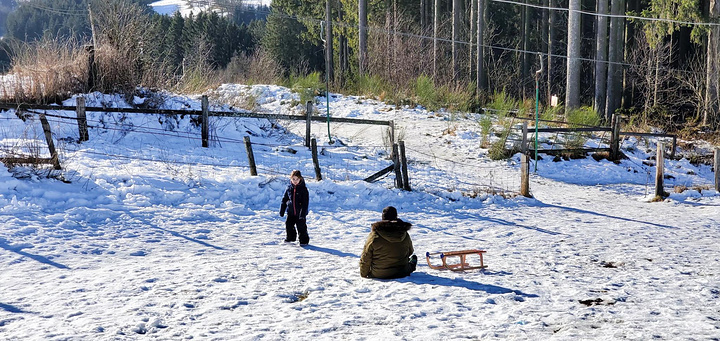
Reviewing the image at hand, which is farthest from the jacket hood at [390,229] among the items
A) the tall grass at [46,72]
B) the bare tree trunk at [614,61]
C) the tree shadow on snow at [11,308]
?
the bare tree trunk at [614,61]

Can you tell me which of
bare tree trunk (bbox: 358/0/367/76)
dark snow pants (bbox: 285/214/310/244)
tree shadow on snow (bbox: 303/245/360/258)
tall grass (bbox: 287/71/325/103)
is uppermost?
bare tree trunk (bbox: 358/0/367/76)

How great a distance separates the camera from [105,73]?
2036 centimetres

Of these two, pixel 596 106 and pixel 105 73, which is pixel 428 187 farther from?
pixel 596 106

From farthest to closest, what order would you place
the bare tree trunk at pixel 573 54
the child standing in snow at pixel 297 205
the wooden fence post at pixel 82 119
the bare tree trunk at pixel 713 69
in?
the bare tree trunk at pixel 713 69 → the bare tree trunk at pixel 573 54 → the wooden fence post at pixel 82 119 → the child standing in snow at pixel 297 205

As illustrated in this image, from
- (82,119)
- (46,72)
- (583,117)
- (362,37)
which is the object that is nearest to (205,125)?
(82,119)

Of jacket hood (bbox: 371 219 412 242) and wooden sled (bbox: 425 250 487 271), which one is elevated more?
jacket hood (bbox: 371 219 412 242)

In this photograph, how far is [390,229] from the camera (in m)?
8.43

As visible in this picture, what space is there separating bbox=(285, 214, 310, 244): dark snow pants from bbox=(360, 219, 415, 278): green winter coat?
2178 mm

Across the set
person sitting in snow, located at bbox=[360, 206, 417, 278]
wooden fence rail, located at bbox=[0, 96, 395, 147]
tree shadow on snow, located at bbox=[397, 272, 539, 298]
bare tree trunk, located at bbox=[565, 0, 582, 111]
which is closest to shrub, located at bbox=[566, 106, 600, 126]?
bare tree trunk, located at bbox=[565, 0, 582, 111]

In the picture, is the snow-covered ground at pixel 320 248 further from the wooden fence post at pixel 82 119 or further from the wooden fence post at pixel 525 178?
the wooden fence post at pixel 82 119

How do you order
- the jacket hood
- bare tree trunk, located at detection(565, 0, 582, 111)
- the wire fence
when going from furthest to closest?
bare tree trunk, located at detection(565, 0, 582, 111) < the wire fence < the jacket hood

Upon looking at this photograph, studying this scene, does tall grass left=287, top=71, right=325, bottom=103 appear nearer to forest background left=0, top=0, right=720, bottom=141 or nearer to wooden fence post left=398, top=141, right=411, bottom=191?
forest background left=0, top=0, right=720, bottom=141

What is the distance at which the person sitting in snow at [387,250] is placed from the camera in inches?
332

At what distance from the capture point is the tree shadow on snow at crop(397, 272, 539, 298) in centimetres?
789
